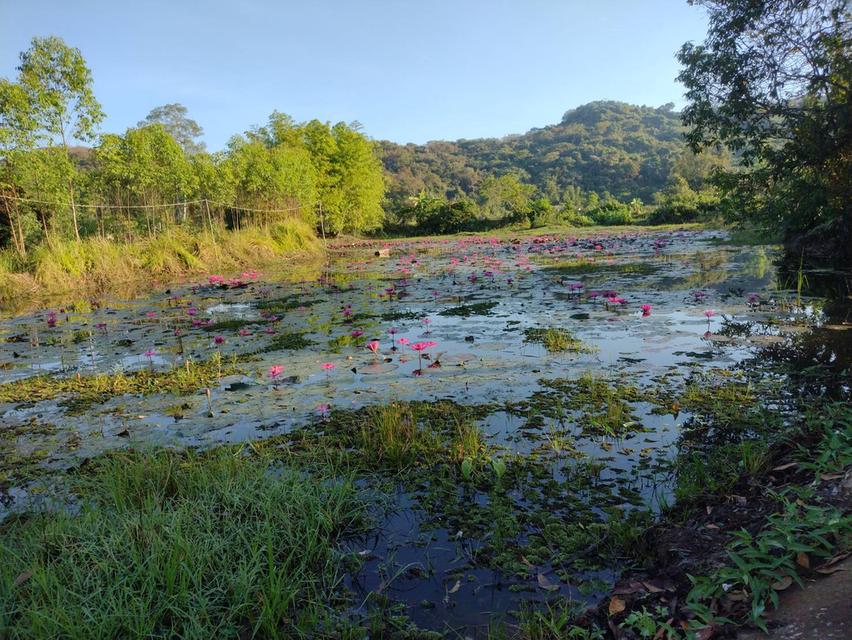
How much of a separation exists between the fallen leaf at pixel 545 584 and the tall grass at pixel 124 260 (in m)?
11.4

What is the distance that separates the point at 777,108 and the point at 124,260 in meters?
13.5

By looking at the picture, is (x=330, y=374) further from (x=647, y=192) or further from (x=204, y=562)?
(x=647, y=192)

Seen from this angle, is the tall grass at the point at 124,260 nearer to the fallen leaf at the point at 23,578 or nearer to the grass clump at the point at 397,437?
the grass clump at the point at 397,437

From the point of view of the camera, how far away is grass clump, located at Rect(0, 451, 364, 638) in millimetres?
1670

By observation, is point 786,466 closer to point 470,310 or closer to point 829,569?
point 829,569

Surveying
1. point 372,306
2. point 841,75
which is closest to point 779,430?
point 372,306

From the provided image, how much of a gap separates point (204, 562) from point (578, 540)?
1.51 metres

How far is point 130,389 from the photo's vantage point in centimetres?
419

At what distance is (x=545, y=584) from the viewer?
1832 millimetres

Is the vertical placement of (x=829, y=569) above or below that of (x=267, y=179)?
below

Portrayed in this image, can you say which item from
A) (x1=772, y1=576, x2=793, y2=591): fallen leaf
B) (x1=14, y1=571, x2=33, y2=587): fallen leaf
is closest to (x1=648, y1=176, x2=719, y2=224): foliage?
(x1=772, y1=576, x2=793, y2=591): fallen leaf

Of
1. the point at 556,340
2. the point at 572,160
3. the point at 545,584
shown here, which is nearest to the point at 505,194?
the point at 572,160

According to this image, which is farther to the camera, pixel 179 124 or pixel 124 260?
pixel 179 124

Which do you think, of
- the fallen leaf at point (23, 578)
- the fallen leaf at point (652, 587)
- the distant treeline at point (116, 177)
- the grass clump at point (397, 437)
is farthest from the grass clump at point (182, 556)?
the distant treeline at point (116, 177)
